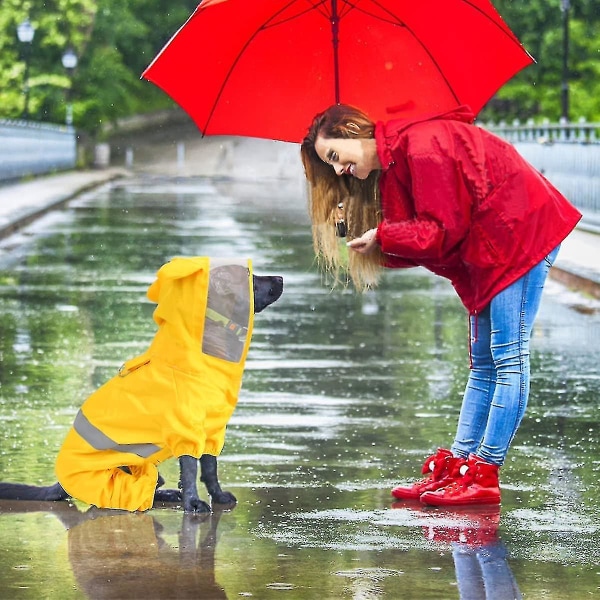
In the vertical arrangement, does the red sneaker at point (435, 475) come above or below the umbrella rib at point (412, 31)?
below

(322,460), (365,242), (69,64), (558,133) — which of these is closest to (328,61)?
(365,242)

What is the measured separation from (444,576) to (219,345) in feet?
5.06

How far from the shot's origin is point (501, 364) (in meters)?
7.10

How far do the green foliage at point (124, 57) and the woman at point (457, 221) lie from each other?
45153mm

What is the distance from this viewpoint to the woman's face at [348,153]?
6.73 meters

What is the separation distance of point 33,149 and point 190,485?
4316cm

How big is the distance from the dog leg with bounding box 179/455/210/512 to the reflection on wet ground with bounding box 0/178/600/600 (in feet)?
0.28

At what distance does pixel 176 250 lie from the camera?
22.4 m

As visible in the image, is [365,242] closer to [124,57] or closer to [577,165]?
[577,165]

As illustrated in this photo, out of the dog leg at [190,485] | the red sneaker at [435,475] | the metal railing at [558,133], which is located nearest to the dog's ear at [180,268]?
the dog leg at [190,485]

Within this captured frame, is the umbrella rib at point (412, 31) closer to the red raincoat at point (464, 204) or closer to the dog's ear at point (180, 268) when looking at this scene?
the red raincoat at point (464, 204)

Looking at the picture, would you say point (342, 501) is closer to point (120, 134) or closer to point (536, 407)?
point (536, 407)

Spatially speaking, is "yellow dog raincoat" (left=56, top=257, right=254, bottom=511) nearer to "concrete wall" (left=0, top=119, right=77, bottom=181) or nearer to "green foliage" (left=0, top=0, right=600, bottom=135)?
"concrete wall" (left=0, top=119, right=77, bottom=181)

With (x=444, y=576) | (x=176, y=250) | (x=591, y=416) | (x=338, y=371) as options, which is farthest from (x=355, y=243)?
(x=176, y=250)
